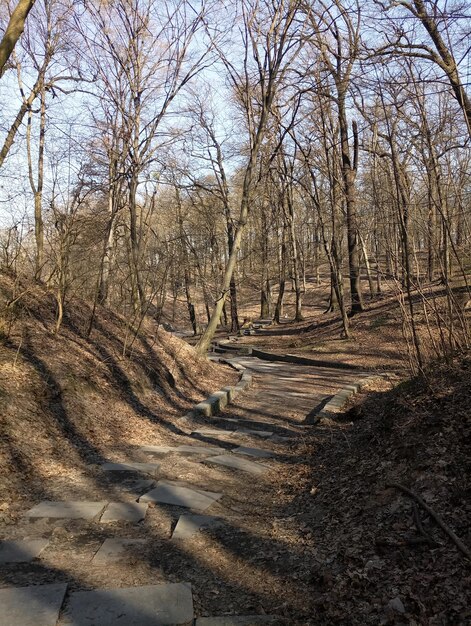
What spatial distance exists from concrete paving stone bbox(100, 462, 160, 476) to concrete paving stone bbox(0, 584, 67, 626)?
2.54 metres

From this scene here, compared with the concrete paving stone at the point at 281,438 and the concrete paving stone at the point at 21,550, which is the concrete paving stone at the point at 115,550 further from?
the concrete paving stone at the point at 281,438

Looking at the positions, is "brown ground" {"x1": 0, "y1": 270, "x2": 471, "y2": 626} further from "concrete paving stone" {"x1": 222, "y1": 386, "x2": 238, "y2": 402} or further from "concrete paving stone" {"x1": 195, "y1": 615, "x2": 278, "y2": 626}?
"concrete paving stone" {"x1": 222, "y1": 386, "x2": 238, "y2": 402}

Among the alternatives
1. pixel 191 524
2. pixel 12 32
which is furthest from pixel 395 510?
pixel 12 32

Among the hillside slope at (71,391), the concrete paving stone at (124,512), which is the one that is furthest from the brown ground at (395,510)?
the hillside slope at (71,391)

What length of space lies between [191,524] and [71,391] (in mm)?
3700

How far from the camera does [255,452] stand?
691cm

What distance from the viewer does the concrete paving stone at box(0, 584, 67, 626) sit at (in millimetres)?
2789

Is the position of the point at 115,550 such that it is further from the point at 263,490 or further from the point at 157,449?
the point at 157,449

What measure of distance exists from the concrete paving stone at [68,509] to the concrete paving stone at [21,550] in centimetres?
50

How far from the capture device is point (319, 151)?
929 inches

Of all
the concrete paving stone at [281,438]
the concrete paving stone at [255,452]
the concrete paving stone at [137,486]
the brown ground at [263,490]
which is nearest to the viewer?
the brown ground at [263,490]

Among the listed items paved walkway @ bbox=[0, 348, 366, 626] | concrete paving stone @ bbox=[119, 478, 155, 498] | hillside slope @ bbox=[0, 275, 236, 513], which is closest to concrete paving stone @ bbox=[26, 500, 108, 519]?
paved walkway @ bbox=[0, 348, 366, 626]

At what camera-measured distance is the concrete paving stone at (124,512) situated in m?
4.36

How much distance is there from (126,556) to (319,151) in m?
22.7
